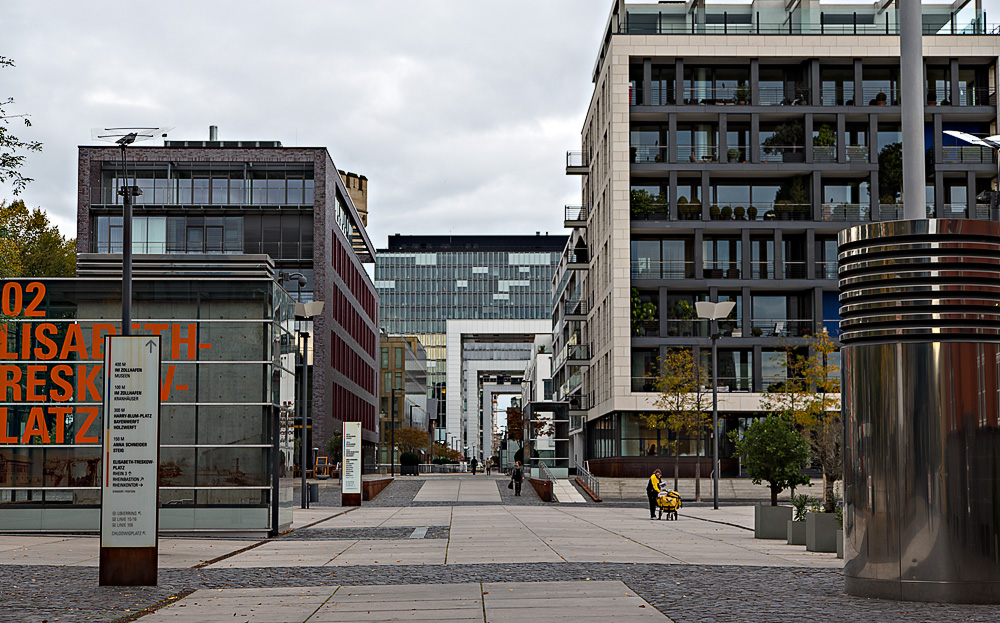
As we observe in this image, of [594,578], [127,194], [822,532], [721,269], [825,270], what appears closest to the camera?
[594,578]

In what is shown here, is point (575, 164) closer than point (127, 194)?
No

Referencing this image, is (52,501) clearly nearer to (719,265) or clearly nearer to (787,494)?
(787,494)

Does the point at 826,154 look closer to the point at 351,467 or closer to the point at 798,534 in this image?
the point at 351,467

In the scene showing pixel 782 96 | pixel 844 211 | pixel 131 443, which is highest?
pixel 782 96

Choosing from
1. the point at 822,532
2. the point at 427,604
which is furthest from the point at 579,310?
the point at 427,604

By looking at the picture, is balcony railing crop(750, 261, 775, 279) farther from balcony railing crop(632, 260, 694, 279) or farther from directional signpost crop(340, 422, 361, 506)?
directional signpost crop(340, 422, 361, 506)

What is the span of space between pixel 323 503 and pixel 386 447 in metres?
81.6

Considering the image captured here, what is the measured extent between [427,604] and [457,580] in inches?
101

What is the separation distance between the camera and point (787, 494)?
52875 millimetres

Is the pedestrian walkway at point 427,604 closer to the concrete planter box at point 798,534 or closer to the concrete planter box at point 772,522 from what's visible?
the concrete planter box at point 798,534

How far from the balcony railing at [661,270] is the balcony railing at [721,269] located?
2.92 feet

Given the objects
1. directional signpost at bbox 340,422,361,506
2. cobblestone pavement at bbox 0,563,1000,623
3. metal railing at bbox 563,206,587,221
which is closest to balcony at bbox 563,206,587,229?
metal railing at bbox 563,206,587,221

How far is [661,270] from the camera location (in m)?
61.2

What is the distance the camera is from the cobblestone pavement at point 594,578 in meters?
11.4
